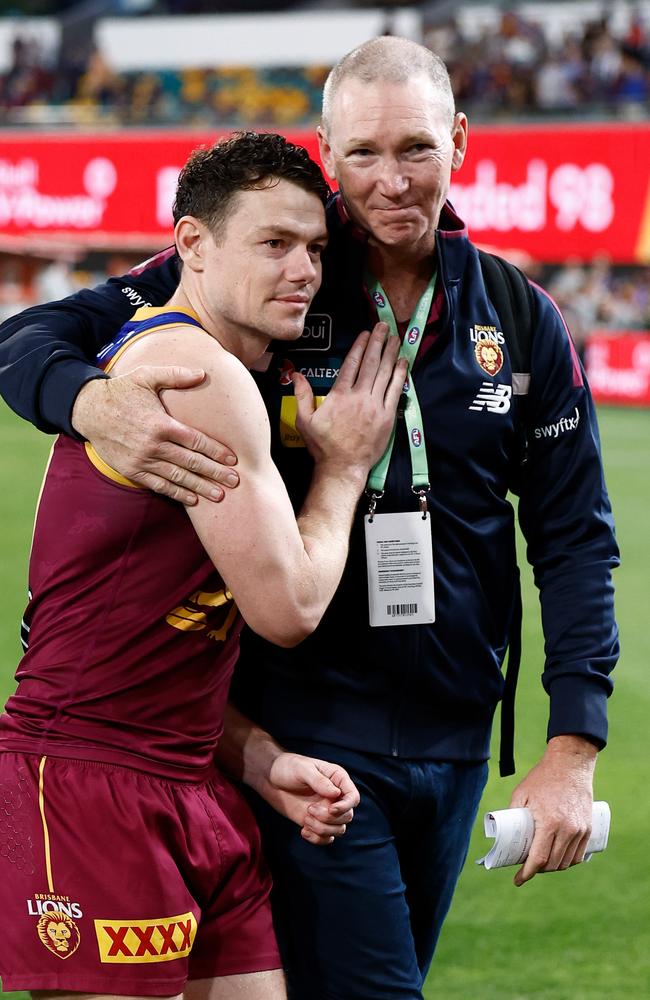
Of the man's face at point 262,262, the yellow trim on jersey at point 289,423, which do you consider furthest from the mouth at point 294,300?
the yellow trim on jersey at point 289,423

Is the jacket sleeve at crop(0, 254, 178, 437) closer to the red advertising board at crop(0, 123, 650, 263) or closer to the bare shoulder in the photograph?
the bare shoulder

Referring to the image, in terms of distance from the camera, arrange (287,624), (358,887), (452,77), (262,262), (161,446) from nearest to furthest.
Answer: (161,446)
(287,624)
(262,262)
(358,887)
(452,77)

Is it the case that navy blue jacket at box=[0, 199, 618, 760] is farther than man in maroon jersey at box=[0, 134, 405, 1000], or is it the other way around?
navy blue jacket at box=[0, 199, 618, 760]

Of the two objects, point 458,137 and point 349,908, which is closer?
point 349,908

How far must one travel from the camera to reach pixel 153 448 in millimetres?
2287

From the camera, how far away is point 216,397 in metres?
2.32

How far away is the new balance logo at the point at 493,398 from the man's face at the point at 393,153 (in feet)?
1.09

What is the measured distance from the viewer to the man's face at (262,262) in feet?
8.20

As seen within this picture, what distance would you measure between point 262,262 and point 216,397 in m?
0.32

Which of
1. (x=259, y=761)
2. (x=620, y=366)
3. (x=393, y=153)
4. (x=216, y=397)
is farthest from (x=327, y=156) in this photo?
(x=620, y=366)

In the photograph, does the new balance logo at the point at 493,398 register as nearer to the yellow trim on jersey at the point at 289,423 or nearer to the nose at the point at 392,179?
the yellow trim on jersey at the point at 289,423

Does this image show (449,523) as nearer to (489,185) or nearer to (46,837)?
(46,837)

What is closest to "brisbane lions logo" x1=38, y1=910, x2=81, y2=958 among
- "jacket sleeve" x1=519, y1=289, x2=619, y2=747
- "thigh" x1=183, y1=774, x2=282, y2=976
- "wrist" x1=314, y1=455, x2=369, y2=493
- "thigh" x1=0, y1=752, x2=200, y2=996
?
"thigh" x1=0, y1=752, x2=200, y2=996

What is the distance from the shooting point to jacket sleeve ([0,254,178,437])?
8.32ft
